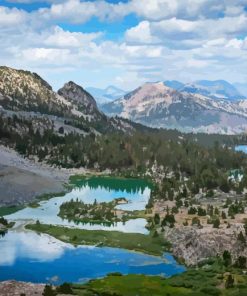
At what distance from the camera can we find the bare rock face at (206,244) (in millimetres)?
99438

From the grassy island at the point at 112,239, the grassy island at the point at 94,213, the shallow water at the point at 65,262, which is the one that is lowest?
the shallow water at the point at 65,262

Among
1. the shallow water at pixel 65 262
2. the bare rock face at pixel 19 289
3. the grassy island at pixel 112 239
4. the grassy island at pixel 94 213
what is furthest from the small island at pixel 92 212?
the bare rock face at pixel 19 289

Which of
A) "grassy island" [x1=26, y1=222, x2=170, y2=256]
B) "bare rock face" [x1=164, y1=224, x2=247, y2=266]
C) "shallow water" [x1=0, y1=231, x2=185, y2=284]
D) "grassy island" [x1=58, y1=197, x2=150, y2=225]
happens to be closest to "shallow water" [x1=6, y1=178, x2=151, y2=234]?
"grassy island" [x1=58, y1=197, x2=150, y2=225]

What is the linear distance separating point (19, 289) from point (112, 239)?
42.9 m

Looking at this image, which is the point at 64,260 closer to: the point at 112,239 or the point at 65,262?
the point at 65,262

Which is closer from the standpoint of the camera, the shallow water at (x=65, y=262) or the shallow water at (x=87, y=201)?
the shallow water at (x=65, y=262)

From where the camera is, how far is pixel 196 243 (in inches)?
4040

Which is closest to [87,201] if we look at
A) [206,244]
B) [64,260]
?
[64,260]

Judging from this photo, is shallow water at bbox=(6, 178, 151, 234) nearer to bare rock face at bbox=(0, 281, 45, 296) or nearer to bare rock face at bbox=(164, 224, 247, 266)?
bare rock face at bbox=(164, 224, 247, 266)

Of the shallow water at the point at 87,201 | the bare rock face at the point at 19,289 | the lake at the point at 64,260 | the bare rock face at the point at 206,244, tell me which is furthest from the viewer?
the shallow water at the point at 87,201

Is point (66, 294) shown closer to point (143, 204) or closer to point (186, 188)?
point (143, 204)

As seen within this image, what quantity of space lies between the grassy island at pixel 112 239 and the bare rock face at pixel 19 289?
34882 mm

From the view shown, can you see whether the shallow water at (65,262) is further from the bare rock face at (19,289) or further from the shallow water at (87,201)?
the shallow water at (87,201)

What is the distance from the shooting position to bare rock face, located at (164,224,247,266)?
99438mm
